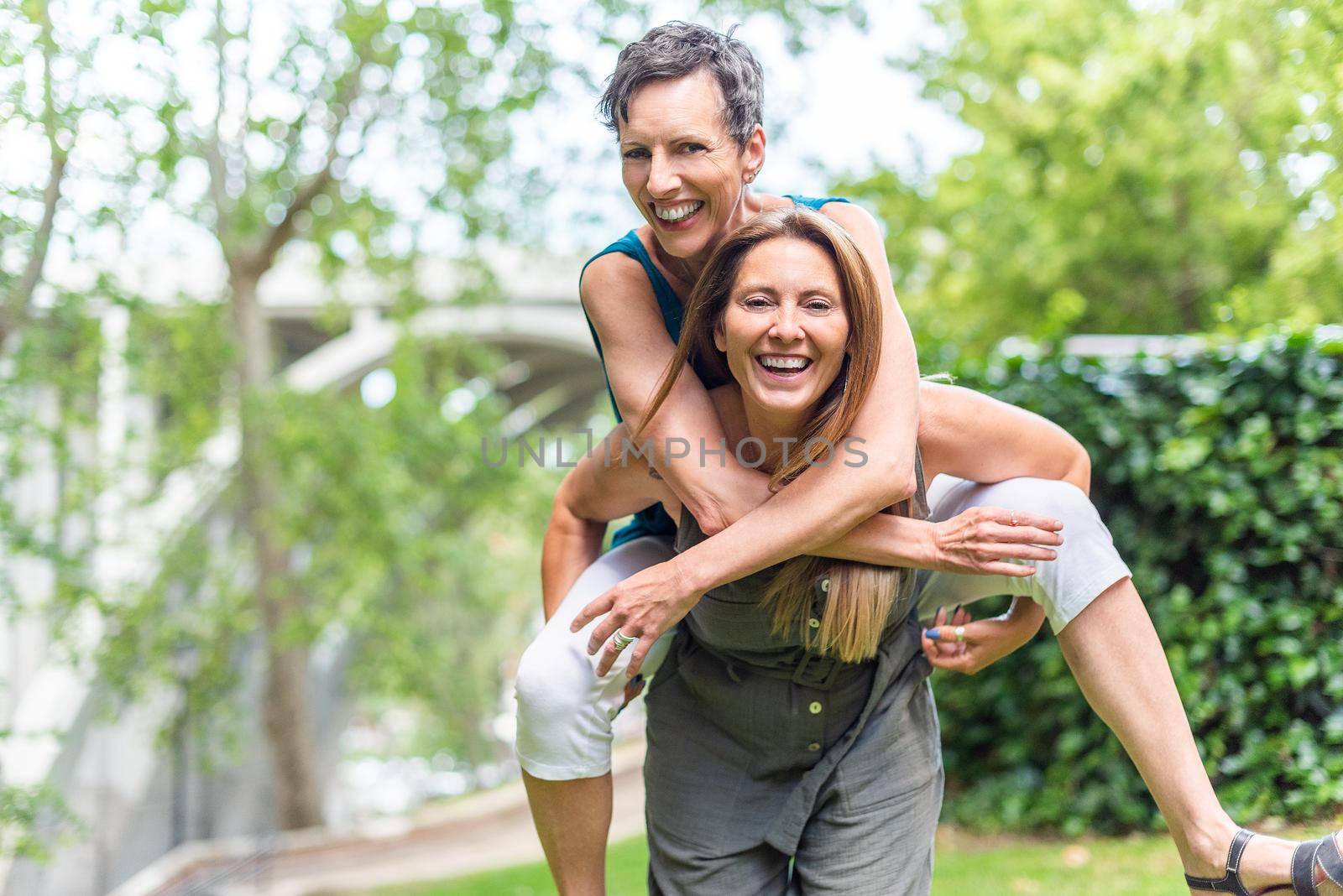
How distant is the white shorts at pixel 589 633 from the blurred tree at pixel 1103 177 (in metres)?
4.77

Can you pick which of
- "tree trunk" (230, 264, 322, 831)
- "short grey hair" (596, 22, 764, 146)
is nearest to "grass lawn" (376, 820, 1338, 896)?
→ "short grey hair" (596, 22, 764, 146)

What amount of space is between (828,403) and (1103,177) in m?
8.47

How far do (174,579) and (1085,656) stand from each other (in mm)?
10192

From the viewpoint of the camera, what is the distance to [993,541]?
2035mm

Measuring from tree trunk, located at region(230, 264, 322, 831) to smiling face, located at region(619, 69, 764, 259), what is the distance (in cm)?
863

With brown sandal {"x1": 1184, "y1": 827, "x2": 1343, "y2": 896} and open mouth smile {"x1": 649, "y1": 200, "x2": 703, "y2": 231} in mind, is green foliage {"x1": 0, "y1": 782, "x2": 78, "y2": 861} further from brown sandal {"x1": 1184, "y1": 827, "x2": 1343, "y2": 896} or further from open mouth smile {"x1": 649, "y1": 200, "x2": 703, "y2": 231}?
brown sandal {"x1": 1184, "y1": 827, "x2": 1343, "y2": 896}

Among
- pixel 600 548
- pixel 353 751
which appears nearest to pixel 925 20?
pixel 600 548

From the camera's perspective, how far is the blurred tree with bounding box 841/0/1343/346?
8.49 meters

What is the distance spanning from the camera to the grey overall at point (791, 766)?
89.7 inches

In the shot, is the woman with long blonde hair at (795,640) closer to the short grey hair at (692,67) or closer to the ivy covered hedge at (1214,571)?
the short grey hair at (692,67)

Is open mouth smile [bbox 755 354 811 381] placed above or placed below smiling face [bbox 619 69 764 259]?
below

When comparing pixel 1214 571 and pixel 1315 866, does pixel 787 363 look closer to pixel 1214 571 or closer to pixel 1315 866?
pixel 1315 866

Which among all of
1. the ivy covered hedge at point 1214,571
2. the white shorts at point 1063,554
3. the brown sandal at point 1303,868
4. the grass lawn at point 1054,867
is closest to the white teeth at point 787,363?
the white shorts at point 1063,554

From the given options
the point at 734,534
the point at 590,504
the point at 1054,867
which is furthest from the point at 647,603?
the point at 1054,867
